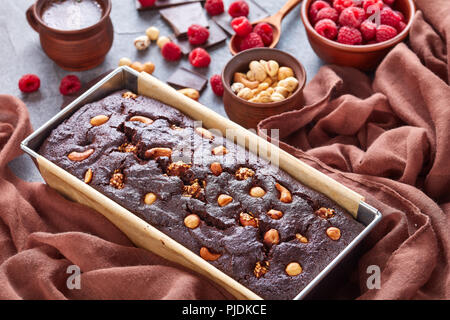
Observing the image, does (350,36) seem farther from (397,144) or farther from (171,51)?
(171,51)

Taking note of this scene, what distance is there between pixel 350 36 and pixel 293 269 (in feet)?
3.49

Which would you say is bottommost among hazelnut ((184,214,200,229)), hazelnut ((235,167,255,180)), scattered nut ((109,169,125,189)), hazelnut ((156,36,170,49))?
hazelnut ((156,36,170,49))

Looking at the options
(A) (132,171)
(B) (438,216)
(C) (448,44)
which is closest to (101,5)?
(A) (132,171)

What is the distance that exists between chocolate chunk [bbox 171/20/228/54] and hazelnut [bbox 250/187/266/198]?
1.01m

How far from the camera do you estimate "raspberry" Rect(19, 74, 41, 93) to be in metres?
2.54

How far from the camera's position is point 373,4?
2.45m

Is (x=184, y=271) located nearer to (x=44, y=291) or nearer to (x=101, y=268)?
(x=101, y=268)

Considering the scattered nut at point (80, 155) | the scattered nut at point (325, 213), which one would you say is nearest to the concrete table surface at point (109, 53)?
the scattered nut at point (80, 155)

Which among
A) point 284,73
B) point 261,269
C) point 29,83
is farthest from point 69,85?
point 261,269

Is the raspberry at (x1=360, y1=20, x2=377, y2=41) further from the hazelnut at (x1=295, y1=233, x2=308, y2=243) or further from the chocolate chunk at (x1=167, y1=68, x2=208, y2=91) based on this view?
the hazelnut at (x1=295, y1=233, x2=308, y2=243)

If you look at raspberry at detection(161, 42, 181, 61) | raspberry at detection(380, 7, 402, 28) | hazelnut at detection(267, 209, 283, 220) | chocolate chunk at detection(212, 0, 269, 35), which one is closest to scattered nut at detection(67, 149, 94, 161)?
hazelnut at detection(267, 209, 283, 220)

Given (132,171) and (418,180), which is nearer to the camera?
(132,171)
